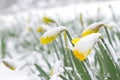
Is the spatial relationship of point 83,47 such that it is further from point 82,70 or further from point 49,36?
point 82,70

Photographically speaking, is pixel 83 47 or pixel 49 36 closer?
pixel 83 47

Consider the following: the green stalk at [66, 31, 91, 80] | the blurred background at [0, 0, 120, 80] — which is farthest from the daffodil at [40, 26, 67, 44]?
the blurred background at [0, 0, 120, 80]

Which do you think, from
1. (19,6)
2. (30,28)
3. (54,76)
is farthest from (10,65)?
(19,6)

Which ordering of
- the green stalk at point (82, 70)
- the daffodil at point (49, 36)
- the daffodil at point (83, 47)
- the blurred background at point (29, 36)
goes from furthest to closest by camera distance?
the blurred background at point (29, 36), the green stalk at point (82, 70), the daffodil at point (49, 36), the daffodil at point (83, 47)

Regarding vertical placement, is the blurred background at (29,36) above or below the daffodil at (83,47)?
above

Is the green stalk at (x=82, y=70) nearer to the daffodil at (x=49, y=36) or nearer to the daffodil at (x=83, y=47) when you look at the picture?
the daffodil at (x=49, y=36)

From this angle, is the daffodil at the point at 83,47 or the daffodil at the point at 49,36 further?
the daffodil at the point at 49,36

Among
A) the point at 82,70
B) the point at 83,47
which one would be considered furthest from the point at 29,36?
the point at 83,47

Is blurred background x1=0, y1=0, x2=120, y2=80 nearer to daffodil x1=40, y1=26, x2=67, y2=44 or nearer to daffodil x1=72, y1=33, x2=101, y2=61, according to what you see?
daffodil x1=40, y1=26, x2=67, y2=44

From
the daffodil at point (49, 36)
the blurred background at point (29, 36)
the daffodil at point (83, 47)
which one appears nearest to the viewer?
the daffodil at point (83, 47)

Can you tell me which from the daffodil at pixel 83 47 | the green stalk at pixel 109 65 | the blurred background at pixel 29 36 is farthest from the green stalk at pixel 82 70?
the blurred background at pixel 29 36

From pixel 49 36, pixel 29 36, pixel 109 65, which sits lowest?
pixel 109 65
